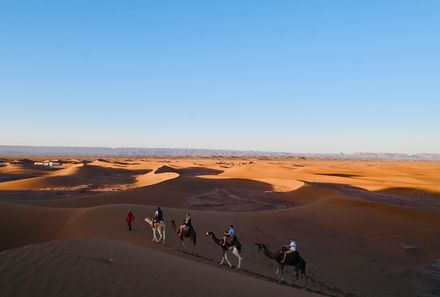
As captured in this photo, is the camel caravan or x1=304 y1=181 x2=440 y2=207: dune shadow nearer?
the camel caravan

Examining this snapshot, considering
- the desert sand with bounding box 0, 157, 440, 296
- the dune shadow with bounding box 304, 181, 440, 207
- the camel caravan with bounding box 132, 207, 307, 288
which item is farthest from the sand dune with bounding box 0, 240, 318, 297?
the dune shadow with bounding box 304, 181, 440, 207

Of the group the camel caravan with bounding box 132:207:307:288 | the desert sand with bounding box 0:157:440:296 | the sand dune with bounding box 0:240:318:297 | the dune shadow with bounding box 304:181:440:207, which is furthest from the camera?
the dune shadow with bounding box 304:181:440:207

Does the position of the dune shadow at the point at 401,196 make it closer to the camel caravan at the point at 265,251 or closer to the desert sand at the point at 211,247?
the desert sand at the point at 211,247

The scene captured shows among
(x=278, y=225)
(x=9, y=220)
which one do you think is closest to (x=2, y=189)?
(x=9, y=220)

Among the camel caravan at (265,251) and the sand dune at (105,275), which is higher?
the sand dune at (105,275)

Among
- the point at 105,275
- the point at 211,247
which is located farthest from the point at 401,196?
the point at 105,275

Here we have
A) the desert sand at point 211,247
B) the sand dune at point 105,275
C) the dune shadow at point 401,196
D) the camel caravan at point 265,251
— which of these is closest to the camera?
the sand dune at point 105,275

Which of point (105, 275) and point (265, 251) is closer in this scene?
point (105, 275)

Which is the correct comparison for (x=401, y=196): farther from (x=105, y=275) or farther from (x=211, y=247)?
(x=105, y=275)

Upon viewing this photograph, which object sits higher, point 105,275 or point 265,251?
point 105,275

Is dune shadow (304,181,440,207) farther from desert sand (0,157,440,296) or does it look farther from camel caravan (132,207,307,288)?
camel caravan (132,207,307,288)

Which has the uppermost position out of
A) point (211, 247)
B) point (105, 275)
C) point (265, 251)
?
point (105, 275)

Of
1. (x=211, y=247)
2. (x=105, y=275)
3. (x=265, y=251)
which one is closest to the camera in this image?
(x=105, y=275)

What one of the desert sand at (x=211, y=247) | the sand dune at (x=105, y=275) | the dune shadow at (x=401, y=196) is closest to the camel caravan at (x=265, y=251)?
the desert sand at (x=211, y=247)
